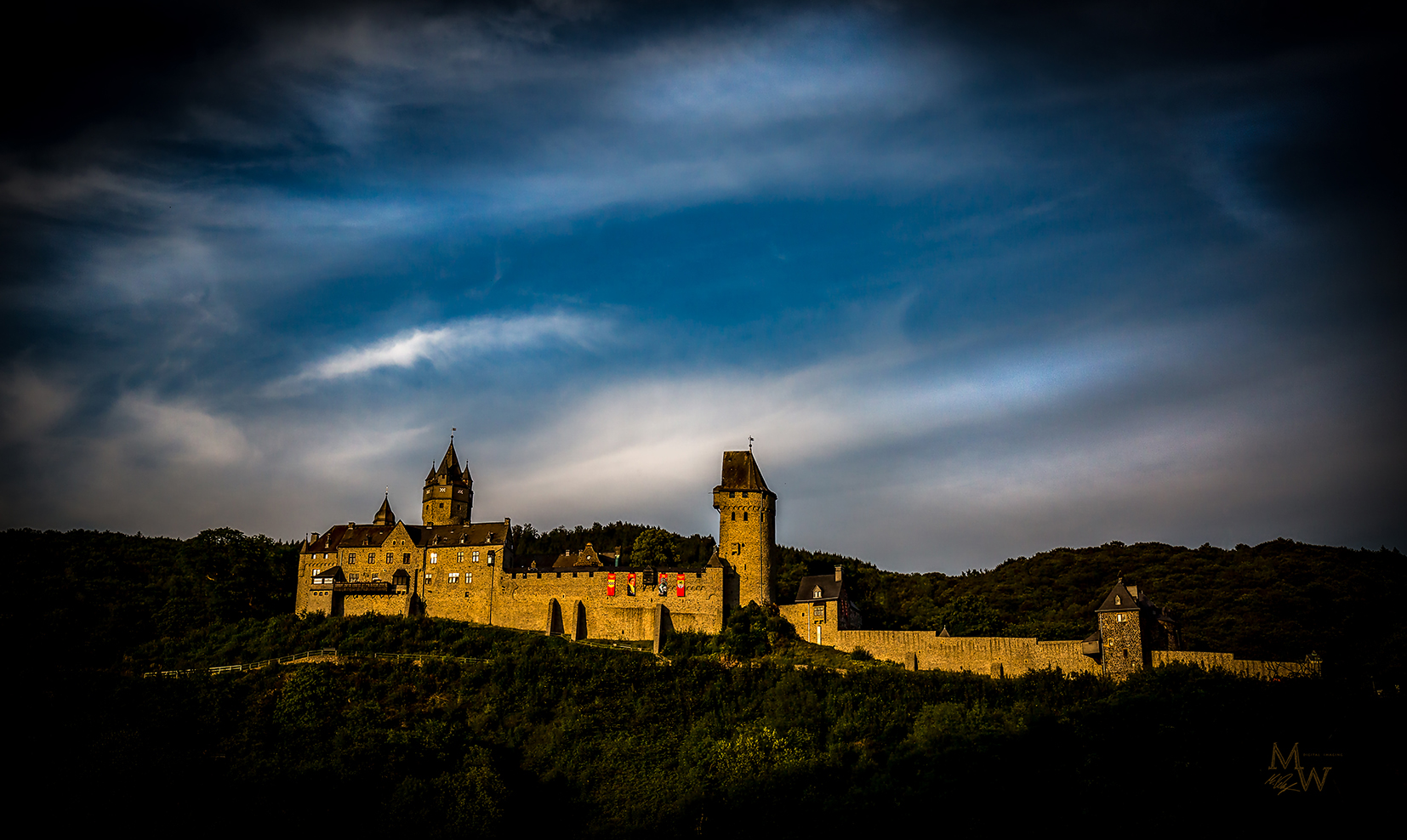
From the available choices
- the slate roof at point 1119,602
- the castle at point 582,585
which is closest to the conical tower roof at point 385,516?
the castle at point 582,585

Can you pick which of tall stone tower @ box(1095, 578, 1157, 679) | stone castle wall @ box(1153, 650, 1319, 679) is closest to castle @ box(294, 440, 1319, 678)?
tall stone tower @ box(1095, 578, 1157, 679)

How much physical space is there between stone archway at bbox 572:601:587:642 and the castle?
0.16ft

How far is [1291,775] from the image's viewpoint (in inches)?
1373

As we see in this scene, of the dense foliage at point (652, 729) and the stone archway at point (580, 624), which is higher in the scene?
the stone archway at point (580, 624)

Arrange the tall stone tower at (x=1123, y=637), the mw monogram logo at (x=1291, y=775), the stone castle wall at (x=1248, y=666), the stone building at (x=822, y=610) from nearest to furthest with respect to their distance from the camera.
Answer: the mw monogram logo at (x=1291, y=775)
the stone castle wall at (x=1248, y=666)
the tall stone tower at (x=1123, y=637)
the stone building at (x=822, y=610)

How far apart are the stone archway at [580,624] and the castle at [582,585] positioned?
5 cm

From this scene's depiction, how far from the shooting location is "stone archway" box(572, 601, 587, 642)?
54562 mm

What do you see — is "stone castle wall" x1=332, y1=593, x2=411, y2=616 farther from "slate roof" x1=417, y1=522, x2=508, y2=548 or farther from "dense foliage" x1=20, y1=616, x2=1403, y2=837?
"dense foliage" x1=20, y1=616, x2=1403, y2=837

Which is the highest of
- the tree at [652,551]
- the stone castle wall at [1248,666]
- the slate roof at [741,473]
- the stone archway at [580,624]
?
the slate roof at [741,473]

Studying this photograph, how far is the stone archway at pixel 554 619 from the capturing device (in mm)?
54844

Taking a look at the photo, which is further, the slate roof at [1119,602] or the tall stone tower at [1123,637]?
the slate roof at [1119,602]

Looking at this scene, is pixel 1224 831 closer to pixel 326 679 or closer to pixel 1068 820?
pixel 1068 820

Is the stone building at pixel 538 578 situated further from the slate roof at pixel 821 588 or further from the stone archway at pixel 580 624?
the slate roof at pixel 821 588

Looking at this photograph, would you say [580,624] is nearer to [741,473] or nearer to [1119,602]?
[741,473]
